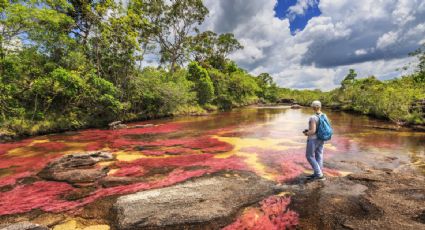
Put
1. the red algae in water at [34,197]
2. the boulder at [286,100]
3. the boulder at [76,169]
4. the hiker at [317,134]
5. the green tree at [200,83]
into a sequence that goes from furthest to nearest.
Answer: the boulder at [286,100], the green tree at [200,83], the boulder at [76,169], the hiker at [317,134], the red algae in water at [34,197]

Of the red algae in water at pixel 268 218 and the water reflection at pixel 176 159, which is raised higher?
the water reflection at pixel 176 159

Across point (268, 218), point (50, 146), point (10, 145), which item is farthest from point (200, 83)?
point (268, 218)

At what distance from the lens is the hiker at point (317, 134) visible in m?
6.58

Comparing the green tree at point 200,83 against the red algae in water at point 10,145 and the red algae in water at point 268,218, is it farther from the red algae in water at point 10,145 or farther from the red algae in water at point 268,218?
the red algae in water at point 268,218

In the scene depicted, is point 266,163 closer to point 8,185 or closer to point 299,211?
point 299,211

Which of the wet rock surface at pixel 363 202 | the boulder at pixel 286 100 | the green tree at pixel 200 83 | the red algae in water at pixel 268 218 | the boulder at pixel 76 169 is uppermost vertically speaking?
the green tree at pixel 200 83

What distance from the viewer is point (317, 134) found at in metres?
6.68

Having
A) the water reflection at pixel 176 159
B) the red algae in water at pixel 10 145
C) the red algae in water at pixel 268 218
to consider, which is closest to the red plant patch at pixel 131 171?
the water reflection at pixel 176 159

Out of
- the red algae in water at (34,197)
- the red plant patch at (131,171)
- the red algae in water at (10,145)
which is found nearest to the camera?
the red algae in water at (34,197)

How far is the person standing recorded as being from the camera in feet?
21.7

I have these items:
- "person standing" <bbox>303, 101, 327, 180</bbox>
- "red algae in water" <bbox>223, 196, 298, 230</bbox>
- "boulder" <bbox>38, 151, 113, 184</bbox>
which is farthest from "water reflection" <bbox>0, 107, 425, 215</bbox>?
"red algae in water" <bbox>223, 196, 298, 230</bbox>

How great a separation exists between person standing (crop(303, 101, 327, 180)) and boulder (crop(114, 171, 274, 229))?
58.1 inches

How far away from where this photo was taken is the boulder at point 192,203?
477 centimetres

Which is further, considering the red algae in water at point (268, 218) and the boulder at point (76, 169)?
the boulder at point (76, 169)
